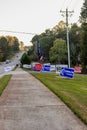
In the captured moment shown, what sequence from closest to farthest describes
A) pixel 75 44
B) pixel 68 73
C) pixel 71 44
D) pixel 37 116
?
1. pixel 37 116
2. pixel 68 73
3. pixel 71 44
4. pixel 75 44

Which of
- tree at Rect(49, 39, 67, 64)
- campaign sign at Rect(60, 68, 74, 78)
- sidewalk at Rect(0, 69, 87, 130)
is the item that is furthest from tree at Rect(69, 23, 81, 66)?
sidewalk at Rect(0, 69, 87, 130)

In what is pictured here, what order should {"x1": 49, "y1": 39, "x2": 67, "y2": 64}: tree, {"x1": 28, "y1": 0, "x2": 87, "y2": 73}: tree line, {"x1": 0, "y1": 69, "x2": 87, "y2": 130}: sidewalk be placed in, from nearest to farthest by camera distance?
{"x1": 0, "y1": 69, "x2": 87, "y2": 130}: sidewalk, {"x1": 28, "y1": 0, "x2": 87, "y2": 73}: tree line, {"x1": 49, "y1": 39, "x2": 67, "y2": 64}: tree

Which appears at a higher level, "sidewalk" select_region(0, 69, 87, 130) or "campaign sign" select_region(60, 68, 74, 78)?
"sidewalk" select_region(0, 69, 87, 130)

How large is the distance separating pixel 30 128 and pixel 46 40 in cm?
12935

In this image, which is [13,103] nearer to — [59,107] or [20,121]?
[59,107]

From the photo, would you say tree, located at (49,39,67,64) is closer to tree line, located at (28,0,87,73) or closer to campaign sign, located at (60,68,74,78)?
tree line, located at (28,0,87,73)

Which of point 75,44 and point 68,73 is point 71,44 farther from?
point 68,73

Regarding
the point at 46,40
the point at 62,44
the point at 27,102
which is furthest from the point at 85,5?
the point at 27,102

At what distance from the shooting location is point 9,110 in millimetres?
12172

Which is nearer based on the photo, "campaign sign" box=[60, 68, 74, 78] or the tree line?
"campaign sign" box=[60, 68, 74, 78]

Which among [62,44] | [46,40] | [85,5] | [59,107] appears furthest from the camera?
[46,40]

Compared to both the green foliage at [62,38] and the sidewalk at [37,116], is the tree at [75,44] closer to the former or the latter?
the green foliage at [62,38]

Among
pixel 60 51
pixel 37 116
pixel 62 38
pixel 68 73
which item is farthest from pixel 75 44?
pixel 37 116

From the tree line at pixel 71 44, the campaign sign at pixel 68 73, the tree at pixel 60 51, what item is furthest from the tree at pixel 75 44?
the campaign sign at pixel 68 73
